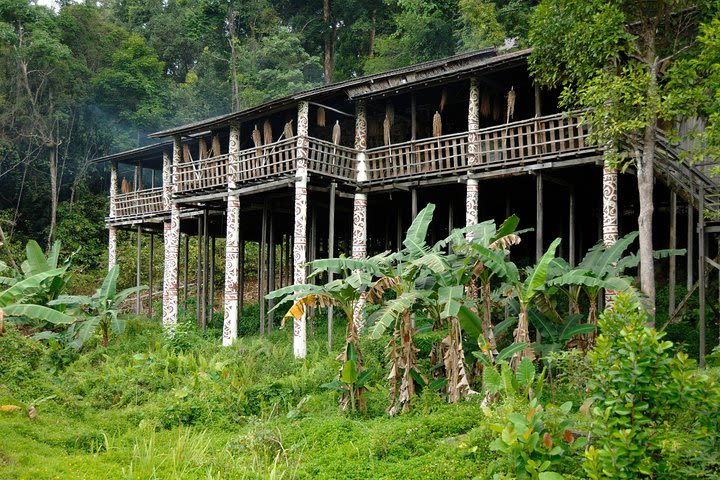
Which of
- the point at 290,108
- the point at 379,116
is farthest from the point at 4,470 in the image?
the point at 379,116

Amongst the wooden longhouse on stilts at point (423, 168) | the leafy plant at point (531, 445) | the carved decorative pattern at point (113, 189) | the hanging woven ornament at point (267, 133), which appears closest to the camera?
the leafy plant at point (531, 445)

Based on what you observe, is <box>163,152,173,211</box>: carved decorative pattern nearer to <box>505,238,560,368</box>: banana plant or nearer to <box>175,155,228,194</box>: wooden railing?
<box>175,155,228,194</box>: wooden railing

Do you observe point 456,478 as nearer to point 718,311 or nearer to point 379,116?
point 718,311

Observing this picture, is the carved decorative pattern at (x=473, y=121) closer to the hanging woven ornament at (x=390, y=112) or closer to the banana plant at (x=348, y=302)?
the hanging woven ornament at (x=390, y=112)

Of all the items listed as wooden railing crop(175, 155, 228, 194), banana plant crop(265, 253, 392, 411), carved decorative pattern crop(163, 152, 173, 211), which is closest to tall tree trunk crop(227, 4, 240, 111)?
carved decorative pattern crop(163, 152, 173, 211)

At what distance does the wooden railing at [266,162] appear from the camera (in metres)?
15.2

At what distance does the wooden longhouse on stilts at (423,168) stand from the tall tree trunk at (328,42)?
1478cm

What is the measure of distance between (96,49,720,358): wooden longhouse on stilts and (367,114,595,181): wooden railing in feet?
0.11

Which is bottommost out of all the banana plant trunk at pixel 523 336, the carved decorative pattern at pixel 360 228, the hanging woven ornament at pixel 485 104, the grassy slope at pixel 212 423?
the grassy slope at pixel 212 423

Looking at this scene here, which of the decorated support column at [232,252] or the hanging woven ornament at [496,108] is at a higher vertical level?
the hanging woven ornament at [496,108]

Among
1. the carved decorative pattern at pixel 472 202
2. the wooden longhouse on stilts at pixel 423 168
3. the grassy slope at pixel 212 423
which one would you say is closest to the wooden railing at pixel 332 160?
the wooden longhouse on stilts at pixel 423 168

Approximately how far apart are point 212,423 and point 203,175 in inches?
331

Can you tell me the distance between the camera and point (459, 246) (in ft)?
35.0

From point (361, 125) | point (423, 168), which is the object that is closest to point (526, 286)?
point (423, 168)
